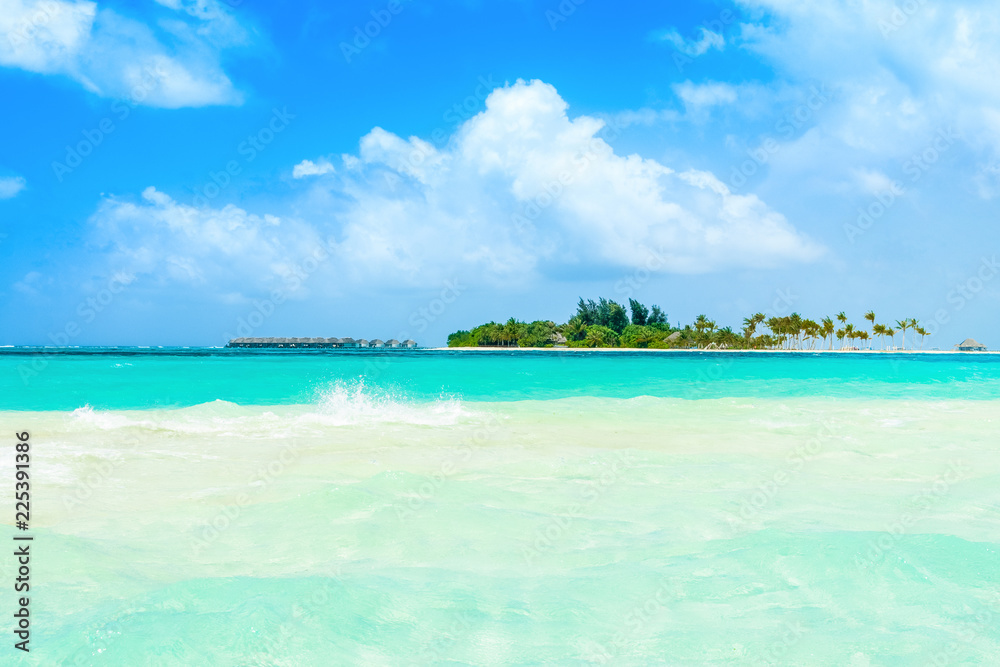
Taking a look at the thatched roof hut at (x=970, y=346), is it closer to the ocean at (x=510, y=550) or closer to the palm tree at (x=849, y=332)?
the palm tree at (x=849, y=332)

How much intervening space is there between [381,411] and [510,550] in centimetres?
1084

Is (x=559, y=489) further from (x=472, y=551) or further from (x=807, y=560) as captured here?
(x=807, y=560)

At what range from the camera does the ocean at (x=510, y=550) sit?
363 cm

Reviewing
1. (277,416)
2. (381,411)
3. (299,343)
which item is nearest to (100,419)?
(277,416)

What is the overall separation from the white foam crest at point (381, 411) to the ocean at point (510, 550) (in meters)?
2.47

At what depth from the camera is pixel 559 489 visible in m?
7.44

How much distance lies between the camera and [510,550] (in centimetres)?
518

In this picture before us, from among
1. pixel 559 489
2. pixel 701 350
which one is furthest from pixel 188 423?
pixel 701 350

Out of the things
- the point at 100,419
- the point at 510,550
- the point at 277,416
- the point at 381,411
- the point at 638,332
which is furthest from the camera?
the point at 638,332

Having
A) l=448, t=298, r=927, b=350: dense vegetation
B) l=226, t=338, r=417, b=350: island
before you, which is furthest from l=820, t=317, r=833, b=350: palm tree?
l=226, t=338, r=417, b=350: island

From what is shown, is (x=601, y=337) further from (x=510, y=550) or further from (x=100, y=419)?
(x=510, y=550)

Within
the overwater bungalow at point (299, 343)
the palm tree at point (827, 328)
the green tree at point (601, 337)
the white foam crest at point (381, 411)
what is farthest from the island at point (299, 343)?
the white foam crest at point (381, 411)

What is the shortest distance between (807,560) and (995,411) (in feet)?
52.6

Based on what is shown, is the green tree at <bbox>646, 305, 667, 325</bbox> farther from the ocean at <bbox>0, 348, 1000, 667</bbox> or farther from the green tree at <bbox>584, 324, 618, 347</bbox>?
the ocean at <bbox>0, 348, 1000, 667</bbox>
